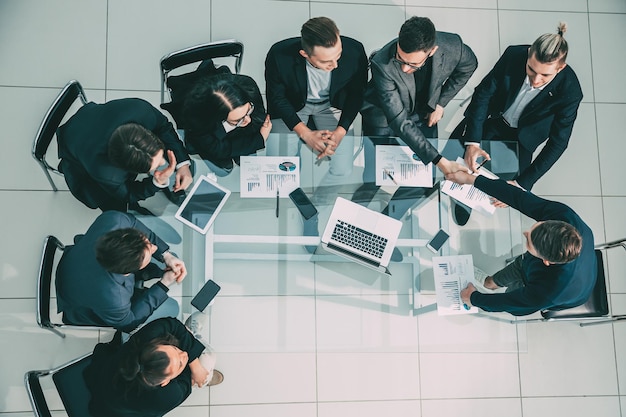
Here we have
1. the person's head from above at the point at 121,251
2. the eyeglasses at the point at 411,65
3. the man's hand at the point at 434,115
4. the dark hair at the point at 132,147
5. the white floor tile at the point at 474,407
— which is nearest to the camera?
the person's head from above at the point at 121,251

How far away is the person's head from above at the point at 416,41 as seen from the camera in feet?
7.95

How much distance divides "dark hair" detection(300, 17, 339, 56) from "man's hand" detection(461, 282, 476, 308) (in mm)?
1490

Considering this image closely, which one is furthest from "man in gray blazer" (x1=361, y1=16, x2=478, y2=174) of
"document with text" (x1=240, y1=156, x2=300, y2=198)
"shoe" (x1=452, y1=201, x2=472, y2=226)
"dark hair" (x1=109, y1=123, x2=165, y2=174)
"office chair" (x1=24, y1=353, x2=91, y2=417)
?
"office chair" (x1=24, y1=353, x2=91, y2=417)

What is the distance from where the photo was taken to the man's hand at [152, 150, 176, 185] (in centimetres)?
264

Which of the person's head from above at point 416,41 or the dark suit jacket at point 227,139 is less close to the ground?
the person's head from above at point 416,41

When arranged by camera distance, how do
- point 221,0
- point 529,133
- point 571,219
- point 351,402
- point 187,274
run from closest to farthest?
1. point 571,219
2. point 187,274
3. point 529,133
4. point 351,402
5. point 221,0

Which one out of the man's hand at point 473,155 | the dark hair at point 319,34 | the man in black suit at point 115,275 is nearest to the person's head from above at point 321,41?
the dark hair at point 319,34

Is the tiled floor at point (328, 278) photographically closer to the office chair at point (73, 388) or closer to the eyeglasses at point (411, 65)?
the office chair at point (73, 388)

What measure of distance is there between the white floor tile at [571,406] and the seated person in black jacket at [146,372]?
2.33m

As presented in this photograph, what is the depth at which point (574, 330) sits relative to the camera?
3596 mm

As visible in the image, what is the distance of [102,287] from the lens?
239cm

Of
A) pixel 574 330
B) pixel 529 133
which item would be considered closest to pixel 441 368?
pixel 574 330

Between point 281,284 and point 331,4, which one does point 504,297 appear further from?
point 331,4

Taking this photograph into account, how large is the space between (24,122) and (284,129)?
1879 mm
